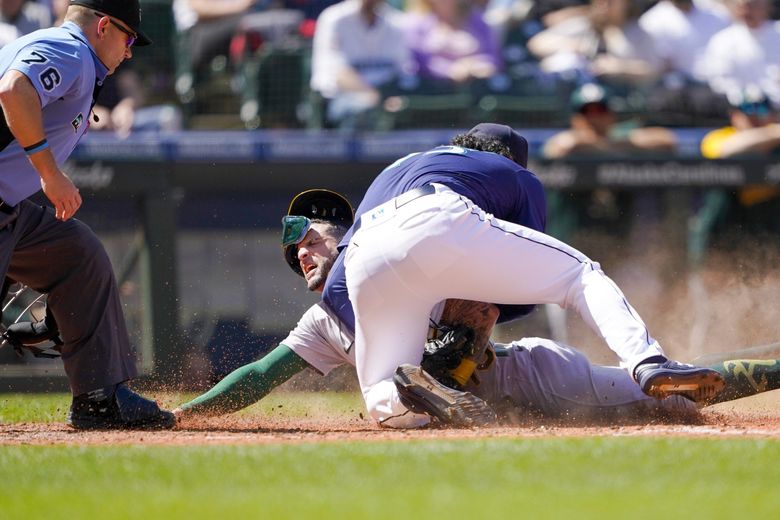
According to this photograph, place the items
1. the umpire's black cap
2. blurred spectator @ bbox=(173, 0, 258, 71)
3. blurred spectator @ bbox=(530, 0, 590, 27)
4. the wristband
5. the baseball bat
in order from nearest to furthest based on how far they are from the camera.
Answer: the wristband
the umpire's black cap
the baseball bat
blurred spectator @ bbox=(173, 0, 258, 71)
blurred spectator @ bbox=(530, 0, 590, 27)

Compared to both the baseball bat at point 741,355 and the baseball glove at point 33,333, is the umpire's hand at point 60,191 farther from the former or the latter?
the baseball bat at point 741,355

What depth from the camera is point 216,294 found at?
28.1 ft

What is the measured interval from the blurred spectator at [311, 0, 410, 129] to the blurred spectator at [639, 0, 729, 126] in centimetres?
215

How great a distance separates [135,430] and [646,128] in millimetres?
5281

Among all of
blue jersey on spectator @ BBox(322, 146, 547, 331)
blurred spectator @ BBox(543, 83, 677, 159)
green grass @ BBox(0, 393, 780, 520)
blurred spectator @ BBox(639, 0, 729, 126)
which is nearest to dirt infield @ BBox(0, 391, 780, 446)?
green grass @ BBox(0, 393, 780, 520)

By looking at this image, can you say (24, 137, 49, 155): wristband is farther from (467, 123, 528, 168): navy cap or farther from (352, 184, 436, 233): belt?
(467, 123, 528, 168): navy cap

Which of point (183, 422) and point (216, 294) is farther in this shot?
point (216, 294)

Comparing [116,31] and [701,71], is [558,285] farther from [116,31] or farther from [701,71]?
[701,71]

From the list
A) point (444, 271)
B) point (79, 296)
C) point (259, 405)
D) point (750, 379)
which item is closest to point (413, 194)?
point (444, 271)

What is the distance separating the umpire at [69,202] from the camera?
191 inches

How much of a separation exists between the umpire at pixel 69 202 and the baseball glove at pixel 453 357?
1305 millimetres

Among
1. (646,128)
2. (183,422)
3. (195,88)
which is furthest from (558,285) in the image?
(195,88)

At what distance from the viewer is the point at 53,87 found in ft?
16.1

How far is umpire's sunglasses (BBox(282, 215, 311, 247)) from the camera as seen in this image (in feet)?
19.9
